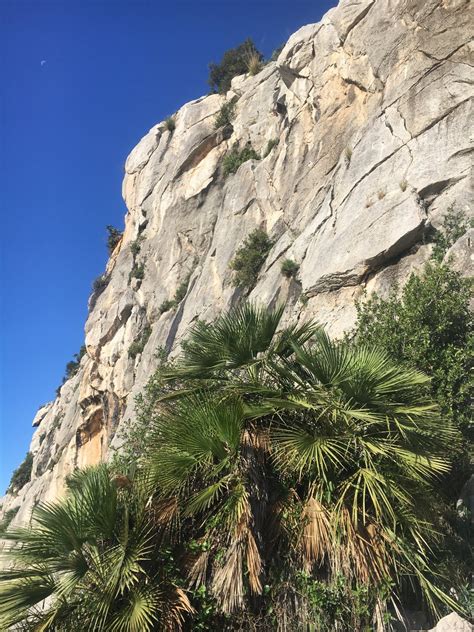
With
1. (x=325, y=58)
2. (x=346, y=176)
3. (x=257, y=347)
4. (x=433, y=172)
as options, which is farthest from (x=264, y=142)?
(x=257, y=347)

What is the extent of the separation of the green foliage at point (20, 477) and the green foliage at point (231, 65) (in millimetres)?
37745

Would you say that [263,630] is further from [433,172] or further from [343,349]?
[433,172]

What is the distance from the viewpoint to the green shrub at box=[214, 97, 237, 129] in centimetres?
2772

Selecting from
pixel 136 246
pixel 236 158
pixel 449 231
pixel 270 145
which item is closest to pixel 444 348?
pixel 449 231

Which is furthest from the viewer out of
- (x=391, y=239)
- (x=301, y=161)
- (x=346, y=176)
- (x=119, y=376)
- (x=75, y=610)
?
(x=119, y=376)

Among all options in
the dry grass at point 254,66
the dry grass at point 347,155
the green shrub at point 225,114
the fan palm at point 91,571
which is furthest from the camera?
the dry grass at point 254,66

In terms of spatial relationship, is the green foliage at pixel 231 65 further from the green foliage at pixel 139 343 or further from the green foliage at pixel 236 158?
the green foliage at pixel 139 343

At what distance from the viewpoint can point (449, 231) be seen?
12.1m

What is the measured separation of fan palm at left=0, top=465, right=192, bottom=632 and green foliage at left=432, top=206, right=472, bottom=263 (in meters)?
9.73

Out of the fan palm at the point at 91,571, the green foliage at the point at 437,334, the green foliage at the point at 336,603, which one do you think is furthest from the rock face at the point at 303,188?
the green foliage at the point at 336,603

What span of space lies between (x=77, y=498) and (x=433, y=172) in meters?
12.3

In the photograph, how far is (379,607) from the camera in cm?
462

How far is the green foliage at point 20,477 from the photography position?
44906 mm

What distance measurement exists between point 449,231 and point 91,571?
11128mm
